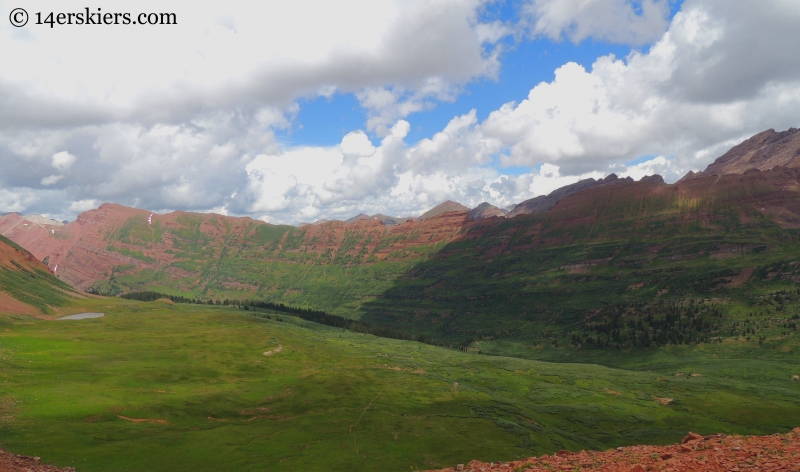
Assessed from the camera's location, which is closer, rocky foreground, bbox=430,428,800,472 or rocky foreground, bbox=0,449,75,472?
rocky foreground, bbox=430,428,800,472

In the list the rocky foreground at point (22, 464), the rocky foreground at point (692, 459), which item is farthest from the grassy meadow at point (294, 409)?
the rocky foreground at point (692, 459)

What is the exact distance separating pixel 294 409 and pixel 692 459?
108m

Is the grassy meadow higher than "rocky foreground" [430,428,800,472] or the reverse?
the reverse

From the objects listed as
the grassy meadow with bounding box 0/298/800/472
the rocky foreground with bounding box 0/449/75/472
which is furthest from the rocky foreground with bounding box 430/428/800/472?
the rocky foreground with bounding box 0/449/75/472

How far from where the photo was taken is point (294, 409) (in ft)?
409

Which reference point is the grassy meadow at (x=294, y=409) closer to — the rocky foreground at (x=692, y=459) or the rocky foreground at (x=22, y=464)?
the rocky foreground at (x=22, y=464)

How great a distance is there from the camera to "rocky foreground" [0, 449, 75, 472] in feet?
187

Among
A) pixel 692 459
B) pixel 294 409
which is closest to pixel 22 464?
pixel 294 409

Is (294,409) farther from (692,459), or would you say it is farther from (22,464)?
(692,459)

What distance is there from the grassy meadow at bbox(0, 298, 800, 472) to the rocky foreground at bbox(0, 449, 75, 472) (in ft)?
11.5

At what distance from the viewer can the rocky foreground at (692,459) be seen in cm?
3192

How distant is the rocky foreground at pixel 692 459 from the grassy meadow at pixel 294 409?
51.5m

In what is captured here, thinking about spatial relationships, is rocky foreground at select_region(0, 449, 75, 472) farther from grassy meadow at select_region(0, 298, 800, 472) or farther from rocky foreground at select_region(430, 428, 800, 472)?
rocky foreground at select_region(430, 428, 800, 472)

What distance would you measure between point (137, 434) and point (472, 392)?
107 metres
